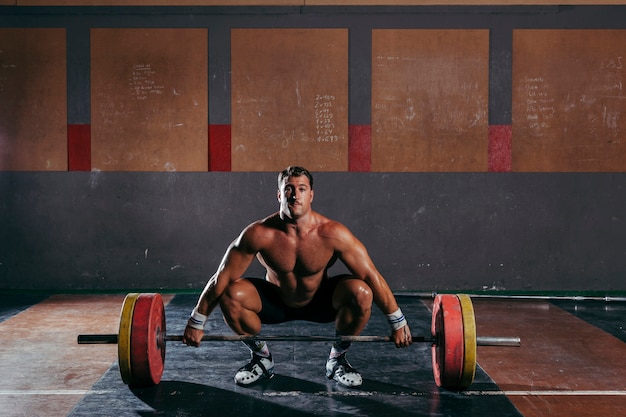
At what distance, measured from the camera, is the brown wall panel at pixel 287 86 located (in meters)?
5.46

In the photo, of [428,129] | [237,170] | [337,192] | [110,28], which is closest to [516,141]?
[428,129]

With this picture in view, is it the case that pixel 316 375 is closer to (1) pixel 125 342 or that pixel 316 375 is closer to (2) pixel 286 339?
(2) pixel 286 339

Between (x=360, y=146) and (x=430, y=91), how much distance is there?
723mm

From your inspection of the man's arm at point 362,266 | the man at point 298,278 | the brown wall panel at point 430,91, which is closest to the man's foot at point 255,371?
the man at point 298,278

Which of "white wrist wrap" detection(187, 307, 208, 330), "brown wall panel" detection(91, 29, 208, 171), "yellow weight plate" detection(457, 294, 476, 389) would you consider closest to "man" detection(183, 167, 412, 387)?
"white wrist wrap" detection(187, 307, 208, 330)

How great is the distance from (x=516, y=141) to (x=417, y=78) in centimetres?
96

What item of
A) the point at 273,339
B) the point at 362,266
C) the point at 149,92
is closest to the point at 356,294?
the point at 362,266

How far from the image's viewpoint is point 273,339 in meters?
2.89

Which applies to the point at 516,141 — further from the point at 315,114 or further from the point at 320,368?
the point at 320,368

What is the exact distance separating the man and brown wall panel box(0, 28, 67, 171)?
312cm

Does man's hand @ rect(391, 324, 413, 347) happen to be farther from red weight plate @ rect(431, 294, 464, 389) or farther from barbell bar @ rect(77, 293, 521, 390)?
red weight plate @ rect(431, 294, 464, 389)

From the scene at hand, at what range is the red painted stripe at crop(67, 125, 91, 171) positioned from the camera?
18.0ft

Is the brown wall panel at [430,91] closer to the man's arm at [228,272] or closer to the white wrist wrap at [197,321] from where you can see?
the man's arm at [228,272]

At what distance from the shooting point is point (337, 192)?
5543 mm
